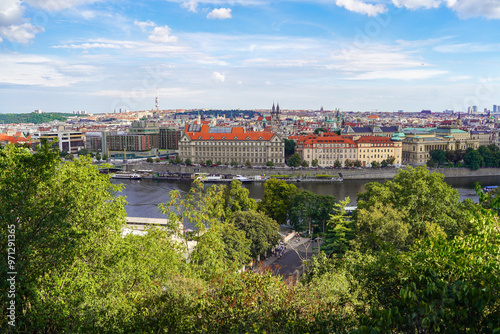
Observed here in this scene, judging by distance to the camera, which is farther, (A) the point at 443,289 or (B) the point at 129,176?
(B) the point at 129,176

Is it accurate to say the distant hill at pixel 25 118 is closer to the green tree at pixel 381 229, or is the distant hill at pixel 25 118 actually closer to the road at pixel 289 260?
the road at pixel 289 260

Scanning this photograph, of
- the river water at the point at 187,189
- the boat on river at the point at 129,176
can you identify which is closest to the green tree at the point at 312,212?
the river water at the point at 187,189

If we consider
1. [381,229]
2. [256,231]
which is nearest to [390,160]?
[256,231]

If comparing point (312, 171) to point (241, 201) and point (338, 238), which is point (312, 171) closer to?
point (241, 201)

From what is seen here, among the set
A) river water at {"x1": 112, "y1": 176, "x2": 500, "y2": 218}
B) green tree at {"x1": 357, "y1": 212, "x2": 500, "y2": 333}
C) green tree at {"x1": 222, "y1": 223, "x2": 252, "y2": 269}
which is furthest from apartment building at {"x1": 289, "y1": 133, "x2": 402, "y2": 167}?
green tree at {"x1": 357, "y1": 212, "x2": 500, "y2": 333}

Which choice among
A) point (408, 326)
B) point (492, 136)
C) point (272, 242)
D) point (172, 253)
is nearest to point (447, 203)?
point (272, 242)

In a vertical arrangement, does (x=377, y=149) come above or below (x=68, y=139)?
below
